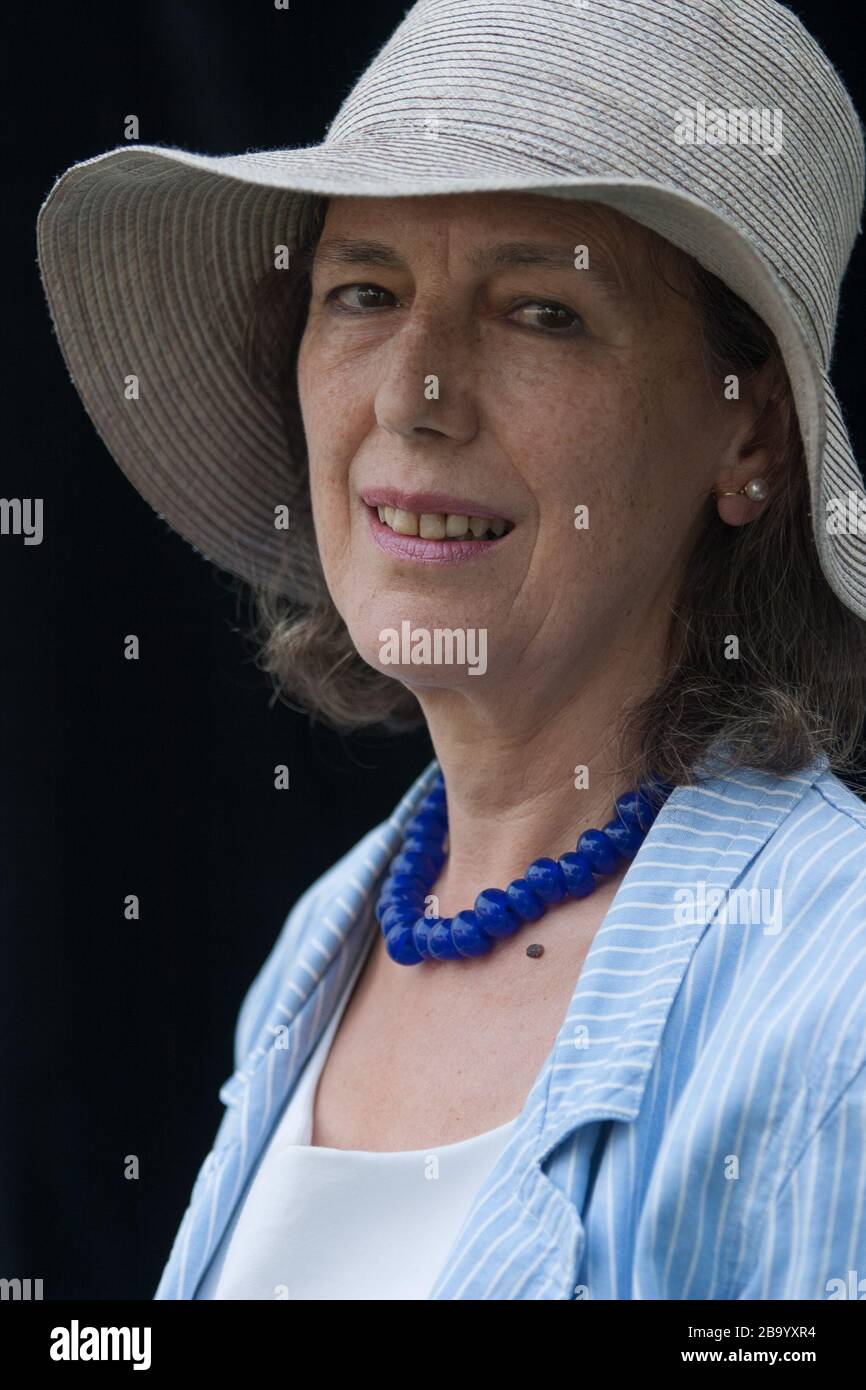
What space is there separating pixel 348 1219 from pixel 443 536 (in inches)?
24.0

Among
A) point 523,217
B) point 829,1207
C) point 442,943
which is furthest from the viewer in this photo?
point 442,943

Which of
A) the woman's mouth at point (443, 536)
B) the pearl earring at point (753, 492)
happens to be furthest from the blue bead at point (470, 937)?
the pearl earring at point (753, 492)

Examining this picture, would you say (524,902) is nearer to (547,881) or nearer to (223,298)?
A: (547,881)

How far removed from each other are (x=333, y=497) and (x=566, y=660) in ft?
0.88

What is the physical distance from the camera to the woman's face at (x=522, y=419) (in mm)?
1264

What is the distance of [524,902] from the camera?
1.41 meters

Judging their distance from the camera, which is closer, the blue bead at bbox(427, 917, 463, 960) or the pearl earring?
the pearl earring

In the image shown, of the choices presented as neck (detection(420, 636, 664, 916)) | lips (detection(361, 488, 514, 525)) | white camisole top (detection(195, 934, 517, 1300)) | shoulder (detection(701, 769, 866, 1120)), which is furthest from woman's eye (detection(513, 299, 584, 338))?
white camisole top (detection(195, 934, 517, 1300))

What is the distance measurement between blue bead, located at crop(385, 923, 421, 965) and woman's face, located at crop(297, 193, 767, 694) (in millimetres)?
288

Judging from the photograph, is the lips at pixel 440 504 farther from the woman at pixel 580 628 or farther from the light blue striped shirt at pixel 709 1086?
the light blue striped shirt at pixel 709 1086

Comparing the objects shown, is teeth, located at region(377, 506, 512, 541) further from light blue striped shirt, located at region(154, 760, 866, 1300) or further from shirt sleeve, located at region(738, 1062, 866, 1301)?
shirt sleeve, located at region(738, 1062, 866, 1301)

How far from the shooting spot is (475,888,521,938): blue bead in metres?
1.42

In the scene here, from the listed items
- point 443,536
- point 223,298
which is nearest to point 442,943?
point 443,536
